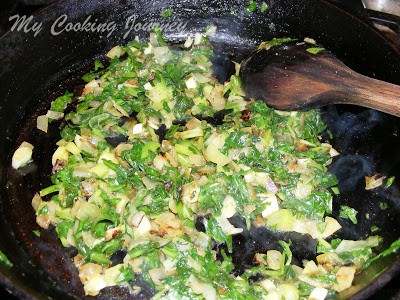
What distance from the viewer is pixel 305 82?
355 centimetres

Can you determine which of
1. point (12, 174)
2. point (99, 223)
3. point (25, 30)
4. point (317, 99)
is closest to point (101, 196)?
point (99, 223)

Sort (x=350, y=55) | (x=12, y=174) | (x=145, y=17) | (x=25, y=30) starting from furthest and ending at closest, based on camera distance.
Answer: (x=145, y=17), (x=350, y=55), (x=25, y=30), (x=12, y=174)

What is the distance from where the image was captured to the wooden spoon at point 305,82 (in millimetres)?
Result: 3193

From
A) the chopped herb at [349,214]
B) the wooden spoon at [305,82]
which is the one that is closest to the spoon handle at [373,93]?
the wooden spoon at [305,82]

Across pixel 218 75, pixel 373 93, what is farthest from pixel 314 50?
pixel 218 75

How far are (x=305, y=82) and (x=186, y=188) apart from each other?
1280 mm

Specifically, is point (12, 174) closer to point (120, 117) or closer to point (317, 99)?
point (120, 117)

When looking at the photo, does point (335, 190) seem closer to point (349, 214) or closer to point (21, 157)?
point (349, 214)

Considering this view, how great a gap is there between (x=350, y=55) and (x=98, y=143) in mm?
2394

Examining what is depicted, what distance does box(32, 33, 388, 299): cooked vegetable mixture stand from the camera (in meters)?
2.99

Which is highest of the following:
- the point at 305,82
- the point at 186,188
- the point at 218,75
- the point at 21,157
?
the point at 305,82

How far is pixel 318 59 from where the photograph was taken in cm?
355

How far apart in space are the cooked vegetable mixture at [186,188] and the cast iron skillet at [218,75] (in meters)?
0.11

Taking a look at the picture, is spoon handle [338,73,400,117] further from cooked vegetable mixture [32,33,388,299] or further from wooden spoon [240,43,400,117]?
cooked vegetable mixture [32,33,388,299]
